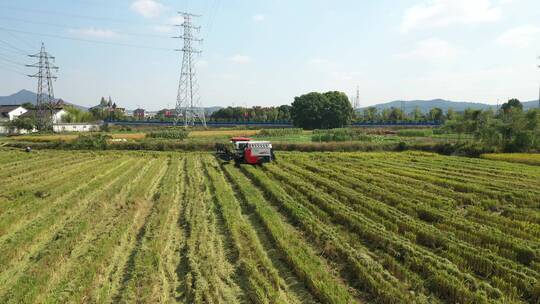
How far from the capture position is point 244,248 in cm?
1088

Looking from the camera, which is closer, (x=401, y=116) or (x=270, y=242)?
(x=270, y=242)

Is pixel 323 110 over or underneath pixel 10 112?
underneath

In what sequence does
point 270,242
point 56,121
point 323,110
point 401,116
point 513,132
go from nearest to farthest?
1. point 270,242
2. point 513,132
3. point 323,110
4. point 56,121
5. point 401,116

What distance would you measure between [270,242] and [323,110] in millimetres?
90206

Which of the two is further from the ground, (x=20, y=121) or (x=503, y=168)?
(x=20, y=121)

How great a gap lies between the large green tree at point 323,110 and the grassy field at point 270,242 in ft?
260

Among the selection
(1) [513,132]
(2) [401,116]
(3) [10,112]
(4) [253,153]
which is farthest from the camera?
(2) [401,116]

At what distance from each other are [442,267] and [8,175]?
88.1 ft

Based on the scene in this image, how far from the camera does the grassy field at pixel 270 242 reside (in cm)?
824

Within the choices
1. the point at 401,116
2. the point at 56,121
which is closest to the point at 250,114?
the point at 401,116

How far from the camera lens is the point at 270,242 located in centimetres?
1162

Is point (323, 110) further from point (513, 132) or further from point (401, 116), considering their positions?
point (513, 132)

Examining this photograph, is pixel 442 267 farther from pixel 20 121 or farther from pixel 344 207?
pixel 20 121

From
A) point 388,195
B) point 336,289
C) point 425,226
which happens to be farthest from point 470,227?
point 336,289
